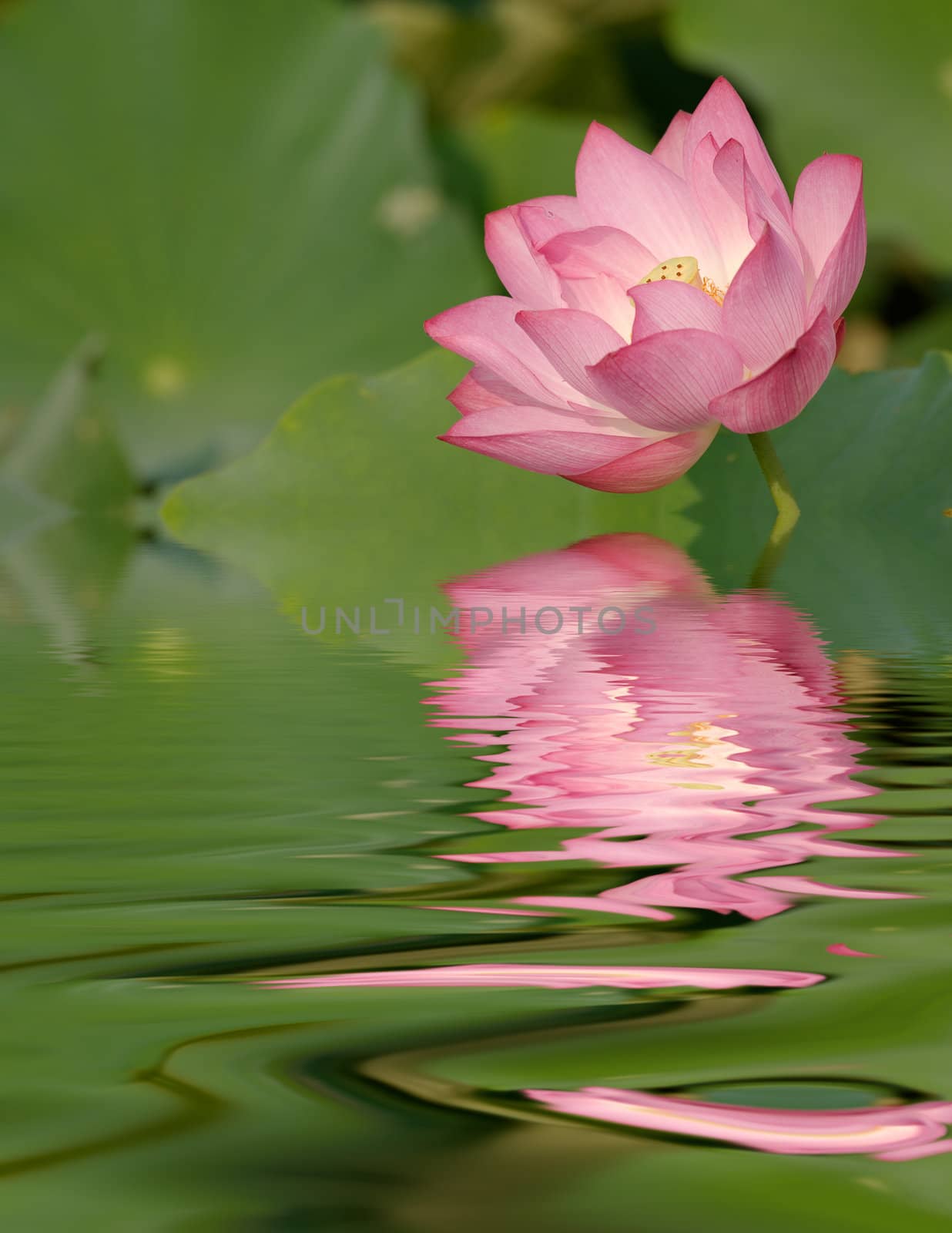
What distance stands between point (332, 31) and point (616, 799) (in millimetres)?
975

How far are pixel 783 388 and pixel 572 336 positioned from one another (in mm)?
66

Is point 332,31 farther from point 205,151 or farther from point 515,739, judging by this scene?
point 515,739

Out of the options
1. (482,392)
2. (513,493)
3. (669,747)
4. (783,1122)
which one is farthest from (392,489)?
(783,1122)

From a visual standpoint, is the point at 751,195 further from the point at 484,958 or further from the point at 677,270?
the point at 484,958

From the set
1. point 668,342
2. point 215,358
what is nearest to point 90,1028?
point 668,342

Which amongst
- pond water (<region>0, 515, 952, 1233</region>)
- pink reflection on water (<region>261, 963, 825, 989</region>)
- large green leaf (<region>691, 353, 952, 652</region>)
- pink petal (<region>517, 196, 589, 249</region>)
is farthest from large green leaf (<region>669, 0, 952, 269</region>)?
pink reflection on water (<region>261, 963, 825, 989</region>)

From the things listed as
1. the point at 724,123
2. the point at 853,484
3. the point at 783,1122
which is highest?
the point at 724,123

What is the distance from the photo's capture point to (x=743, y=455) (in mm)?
645

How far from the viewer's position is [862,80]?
965 millimetres

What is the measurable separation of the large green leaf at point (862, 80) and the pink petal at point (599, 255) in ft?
1.74

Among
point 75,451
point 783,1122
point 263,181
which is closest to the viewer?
point 783,1122

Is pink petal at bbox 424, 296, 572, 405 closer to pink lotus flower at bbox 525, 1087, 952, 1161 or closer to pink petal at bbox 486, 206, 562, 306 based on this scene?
pink petal at bbox 486, 206, 562, 306

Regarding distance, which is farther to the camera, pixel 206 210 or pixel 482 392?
pixel 206 210

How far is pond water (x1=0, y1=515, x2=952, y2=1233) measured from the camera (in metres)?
0.10
